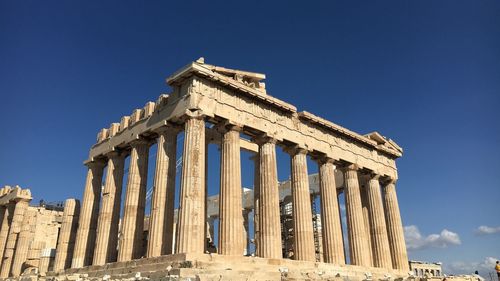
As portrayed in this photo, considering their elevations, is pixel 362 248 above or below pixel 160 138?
below

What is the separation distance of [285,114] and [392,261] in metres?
16.4

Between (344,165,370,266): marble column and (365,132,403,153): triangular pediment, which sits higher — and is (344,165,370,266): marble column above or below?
below

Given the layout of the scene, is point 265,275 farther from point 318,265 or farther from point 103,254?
point 103,254

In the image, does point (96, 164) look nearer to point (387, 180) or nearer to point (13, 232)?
point (13, 232)

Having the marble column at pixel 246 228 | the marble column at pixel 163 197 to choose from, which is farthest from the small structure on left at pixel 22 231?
the marble column at pixel 163 197

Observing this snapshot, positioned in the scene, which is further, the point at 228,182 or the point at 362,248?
the point at 362,248

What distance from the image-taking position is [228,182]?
2412 cm

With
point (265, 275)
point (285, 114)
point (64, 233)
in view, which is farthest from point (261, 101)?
point (64, 233)

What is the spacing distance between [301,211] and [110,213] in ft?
41.8

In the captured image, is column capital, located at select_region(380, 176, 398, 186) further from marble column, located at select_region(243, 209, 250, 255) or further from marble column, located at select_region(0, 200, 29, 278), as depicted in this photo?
marble column, located at select_region(0, 200, 29, 278)

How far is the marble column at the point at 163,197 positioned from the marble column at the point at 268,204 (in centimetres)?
548

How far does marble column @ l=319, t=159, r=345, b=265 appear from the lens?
29.2m

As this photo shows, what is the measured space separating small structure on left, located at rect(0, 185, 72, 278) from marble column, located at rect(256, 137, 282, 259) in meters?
20.6

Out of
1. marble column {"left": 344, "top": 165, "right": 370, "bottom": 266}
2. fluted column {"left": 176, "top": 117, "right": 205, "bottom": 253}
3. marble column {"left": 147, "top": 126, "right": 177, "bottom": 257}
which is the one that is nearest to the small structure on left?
marble column {"left": 147, "top": 126, "right": 177, "bottom": 257}
